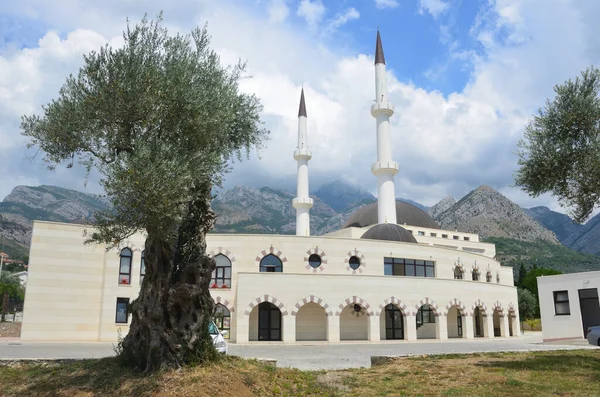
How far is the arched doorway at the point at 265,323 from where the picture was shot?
33.0 metres

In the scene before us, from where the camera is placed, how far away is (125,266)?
3303cm

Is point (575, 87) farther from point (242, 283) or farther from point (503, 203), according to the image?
point (503, 203)

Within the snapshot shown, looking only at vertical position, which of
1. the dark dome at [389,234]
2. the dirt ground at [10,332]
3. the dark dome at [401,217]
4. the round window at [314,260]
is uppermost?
the dark dome at [401,217]

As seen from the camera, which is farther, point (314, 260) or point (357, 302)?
point (314, 260)

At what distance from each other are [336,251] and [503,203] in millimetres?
135897

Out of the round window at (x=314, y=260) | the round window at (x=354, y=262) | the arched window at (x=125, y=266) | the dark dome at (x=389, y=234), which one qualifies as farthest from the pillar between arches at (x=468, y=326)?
the arched window at (x=125, y=266)

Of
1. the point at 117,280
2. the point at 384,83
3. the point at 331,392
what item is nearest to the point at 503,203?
the point at 384,83

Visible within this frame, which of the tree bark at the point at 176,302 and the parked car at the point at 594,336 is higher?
the tree bark at the point at 176,302

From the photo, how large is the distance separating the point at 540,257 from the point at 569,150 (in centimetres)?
11565

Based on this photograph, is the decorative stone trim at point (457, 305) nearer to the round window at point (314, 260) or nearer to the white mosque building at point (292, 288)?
the white mosque building at point (292, 288)

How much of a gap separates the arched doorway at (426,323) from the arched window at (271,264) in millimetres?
11878

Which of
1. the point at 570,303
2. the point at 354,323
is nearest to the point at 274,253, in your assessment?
the point at 354,323

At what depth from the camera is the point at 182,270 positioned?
13102mm

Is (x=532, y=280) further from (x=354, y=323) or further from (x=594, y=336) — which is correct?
(x=594, y=336)
